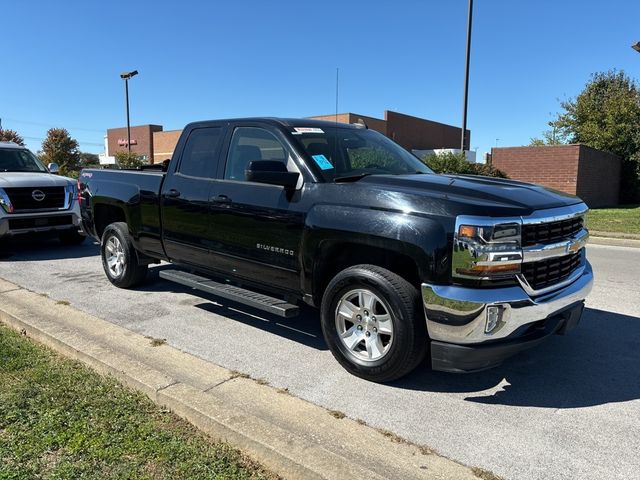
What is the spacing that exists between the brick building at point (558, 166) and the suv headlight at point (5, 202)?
17.3 meters

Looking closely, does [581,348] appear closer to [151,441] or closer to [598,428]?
[598,428]

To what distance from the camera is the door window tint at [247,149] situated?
471 centimetres

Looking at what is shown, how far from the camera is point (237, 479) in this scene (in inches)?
104

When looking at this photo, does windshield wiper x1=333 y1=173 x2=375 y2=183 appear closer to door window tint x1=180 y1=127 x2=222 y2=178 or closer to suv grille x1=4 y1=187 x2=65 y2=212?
door window tint x1=180 y1=127 x2=222 y2=178

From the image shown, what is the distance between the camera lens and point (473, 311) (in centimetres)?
330

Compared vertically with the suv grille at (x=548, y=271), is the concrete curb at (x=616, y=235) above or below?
below

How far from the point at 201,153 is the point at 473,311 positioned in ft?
10.8

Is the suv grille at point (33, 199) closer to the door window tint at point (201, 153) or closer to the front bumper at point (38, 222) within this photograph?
the front bumper at point (38, 222)

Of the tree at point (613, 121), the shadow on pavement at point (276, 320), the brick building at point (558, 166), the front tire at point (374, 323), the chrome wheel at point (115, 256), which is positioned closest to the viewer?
the front tire at point (374, 323)

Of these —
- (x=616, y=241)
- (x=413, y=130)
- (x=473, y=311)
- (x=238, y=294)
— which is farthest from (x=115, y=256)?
(x=413, y=130)

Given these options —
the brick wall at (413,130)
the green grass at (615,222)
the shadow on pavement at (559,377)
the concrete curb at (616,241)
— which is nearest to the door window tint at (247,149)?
the shadow on pavement at (559,377)

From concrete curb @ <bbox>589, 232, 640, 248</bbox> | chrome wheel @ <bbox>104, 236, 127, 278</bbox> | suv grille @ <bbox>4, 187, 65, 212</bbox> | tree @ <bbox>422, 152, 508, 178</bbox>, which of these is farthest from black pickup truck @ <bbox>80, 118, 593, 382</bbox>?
tree @ <bbox>422, 152, 508, 178</bbox>

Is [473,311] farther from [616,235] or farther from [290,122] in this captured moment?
[616,235]

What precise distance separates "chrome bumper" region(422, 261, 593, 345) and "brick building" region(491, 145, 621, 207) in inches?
701
